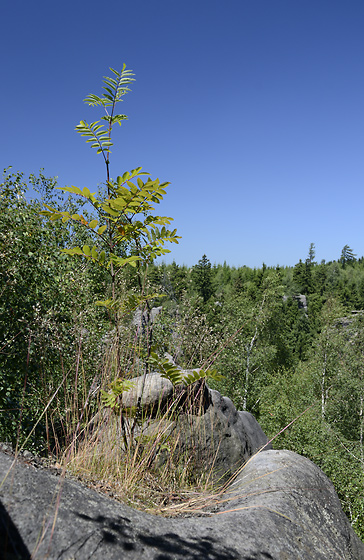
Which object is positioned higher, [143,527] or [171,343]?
[171,343]

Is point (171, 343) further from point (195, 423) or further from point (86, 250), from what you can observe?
point (86, 250)

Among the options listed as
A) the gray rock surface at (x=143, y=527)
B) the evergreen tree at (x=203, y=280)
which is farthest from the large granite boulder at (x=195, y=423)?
the evergreen tree at (x=203, y=280)

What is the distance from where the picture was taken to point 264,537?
2576 millimetres

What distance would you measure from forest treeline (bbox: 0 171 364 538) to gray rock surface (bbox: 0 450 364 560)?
0.40 m

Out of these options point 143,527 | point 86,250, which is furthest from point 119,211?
point 143,527

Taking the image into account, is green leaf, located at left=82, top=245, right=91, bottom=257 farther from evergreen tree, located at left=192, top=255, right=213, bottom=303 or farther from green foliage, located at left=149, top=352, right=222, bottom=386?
evergreen tree, located at left=192, top=255, right=213, bottom=303

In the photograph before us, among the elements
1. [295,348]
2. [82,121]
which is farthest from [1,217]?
[295,348]

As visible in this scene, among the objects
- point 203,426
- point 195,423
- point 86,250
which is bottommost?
point 203,426

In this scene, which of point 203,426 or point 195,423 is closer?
point 195,423

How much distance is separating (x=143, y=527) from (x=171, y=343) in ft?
12.2

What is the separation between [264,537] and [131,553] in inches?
Answer: 44.5

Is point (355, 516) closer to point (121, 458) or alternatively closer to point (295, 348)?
point (121, 458)

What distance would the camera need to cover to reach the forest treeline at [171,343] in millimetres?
4148

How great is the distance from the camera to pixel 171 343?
19.4 ft
